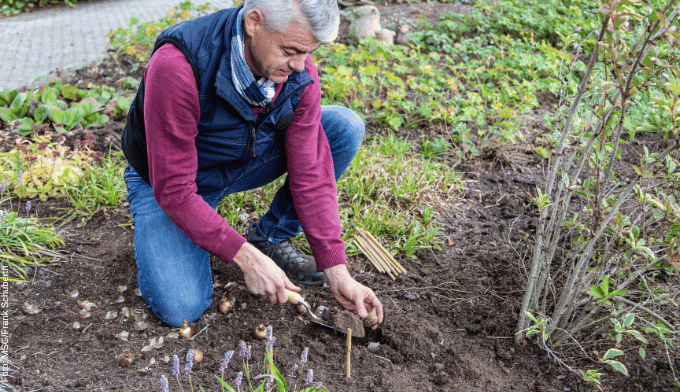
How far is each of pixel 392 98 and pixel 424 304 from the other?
75.8 inches

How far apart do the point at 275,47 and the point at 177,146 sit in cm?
51

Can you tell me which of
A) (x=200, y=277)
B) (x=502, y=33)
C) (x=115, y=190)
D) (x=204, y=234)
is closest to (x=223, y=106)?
(x=204, y=234)

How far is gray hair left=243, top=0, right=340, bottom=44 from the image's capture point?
164 cm

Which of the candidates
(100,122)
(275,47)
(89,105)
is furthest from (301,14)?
(89,105)

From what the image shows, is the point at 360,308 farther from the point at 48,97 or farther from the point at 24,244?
the point at 48,97

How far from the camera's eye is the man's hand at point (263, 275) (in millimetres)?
1768

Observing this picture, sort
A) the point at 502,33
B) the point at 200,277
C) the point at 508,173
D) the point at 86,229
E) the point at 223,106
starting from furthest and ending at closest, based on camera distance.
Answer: the point at 502,33 → the point at 508,173 → the point at 86,229 → the point at 200,277 → the point at 223,106

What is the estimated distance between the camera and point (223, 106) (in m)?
1.93

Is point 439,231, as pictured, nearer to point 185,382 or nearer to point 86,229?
point 185,382

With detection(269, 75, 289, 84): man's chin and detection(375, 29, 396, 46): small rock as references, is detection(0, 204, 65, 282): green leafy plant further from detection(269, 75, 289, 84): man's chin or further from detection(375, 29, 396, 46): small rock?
detection(375, 29, 396, 46): small rock

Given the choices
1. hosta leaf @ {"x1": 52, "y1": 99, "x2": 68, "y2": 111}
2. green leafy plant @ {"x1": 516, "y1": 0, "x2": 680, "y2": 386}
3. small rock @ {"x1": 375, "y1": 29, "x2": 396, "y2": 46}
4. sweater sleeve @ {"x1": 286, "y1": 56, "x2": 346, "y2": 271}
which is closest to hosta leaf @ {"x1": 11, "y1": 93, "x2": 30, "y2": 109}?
hosta leaf @ {"x1": 52, "y1": 99, "x2": 68, "y2": 111}

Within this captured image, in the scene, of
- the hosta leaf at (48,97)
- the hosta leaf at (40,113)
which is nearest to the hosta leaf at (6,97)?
the hosta leaf at (48,97)

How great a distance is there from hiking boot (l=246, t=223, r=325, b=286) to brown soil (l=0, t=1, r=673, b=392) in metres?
0.06

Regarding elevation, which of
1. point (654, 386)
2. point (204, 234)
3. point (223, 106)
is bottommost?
point (654, 386)
